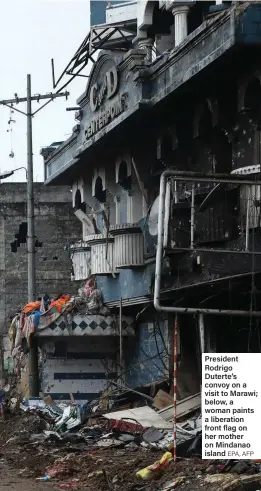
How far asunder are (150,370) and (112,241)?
272cm

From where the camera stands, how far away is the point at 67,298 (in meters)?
25.3

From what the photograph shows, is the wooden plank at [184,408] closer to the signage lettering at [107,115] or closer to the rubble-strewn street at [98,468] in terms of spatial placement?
the rubble-strewn street at [98,468]

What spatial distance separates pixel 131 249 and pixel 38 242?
16449 mm

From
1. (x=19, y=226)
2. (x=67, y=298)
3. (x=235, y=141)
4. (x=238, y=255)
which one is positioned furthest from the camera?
(x=19, y=226)

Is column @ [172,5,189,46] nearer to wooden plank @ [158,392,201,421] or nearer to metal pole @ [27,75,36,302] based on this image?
wooden plank @ [158,392,201,421]

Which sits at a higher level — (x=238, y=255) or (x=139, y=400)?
(x=238, y=255)

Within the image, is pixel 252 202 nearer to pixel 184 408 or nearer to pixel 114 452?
pixel 184 408

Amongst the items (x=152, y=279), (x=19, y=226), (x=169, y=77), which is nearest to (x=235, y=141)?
(x=169, y=77)

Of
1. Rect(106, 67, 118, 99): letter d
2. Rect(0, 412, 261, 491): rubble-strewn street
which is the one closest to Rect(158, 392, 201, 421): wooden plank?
Rect(0, 412, 261, 491): rubble-strewn street

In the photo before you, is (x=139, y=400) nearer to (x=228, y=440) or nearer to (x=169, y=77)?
(x=169, y=77)

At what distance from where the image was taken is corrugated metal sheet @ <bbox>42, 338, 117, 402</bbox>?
25.2m

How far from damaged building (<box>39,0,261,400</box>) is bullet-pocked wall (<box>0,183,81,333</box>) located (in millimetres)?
8157
